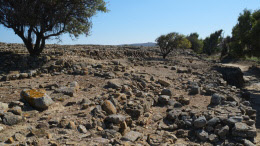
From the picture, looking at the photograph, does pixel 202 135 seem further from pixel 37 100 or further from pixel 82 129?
pixel 37 100

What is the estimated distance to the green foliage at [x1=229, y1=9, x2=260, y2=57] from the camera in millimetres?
17344

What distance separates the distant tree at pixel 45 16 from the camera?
9711 millimetres

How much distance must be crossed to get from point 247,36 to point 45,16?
1805 cm

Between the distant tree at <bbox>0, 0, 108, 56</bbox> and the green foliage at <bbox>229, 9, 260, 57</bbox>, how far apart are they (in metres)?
13.7

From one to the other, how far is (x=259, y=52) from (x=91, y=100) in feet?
60.9

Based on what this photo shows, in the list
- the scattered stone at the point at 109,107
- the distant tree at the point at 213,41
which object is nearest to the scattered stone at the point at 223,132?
the scattered stone at the point at 109,107

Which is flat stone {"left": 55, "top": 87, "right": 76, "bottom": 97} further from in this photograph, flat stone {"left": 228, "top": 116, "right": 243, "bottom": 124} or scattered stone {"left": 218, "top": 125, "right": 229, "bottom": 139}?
flat stone {"left": 228, "top": 116, "right": 243, "bottom": 124}

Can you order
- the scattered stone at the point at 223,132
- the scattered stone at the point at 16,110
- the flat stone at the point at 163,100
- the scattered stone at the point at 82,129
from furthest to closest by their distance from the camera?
the flat stone at the point at 163,100 → the scattered stone at the point at 223,132 → the scattered stone at the point at 16,110 → the scattered stone at the point at 82,129

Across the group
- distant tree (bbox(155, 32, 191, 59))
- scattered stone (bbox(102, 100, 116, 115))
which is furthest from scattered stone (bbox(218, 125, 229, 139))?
distant tree (bbox(155, 32, 191, 59))

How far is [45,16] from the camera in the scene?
10.4 m

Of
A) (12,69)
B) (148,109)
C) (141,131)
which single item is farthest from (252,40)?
(12,69)

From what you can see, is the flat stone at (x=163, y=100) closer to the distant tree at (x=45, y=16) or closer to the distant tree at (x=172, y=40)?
the distant tree at (x=45, y=16)

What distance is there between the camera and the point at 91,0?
11008 mm

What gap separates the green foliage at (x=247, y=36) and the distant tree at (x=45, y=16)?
13.7 m
